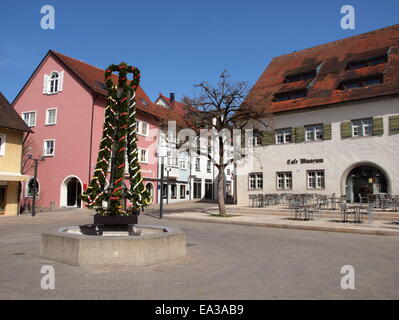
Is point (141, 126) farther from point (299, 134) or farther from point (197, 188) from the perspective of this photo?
point (299, 134)

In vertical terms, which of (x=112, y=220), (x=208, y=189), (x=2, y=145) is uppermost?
(x=2, y=145)

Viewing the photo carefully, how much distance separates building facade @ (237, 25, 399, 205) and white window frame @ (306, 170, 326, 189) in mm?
69

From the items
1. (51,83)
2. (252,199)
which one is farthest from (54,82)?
(252,199)

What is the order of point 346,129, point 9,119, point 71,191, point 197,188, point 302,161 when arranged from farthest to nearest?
point 197,188 < point 71,191 < point 302,161 < point 346,129 < point 9,119

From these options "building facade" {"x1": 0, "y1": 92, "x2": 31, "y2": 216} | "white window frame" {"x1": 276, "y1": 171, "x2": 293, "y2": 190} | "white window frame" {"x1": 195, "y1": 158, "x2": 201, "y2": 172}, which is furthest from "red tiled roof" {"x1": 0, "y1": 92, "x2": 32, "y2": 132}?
"white window frame" {"x1": 195, "y1": 158, "x2": 201, "y2": 172}

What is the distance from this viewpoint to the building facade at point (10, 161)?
76.5 ft

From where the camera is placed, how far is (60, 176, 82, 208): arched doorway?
29.9 meters

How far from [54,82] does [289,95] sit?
66.8 feet

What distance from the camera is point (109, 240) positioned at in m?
7.43

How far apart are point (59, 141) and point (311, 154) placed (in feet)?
67.7

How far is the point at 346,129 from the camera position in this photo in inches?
981

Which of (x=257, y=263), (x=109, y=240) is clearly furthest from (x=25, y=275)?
(x=257, y=263)

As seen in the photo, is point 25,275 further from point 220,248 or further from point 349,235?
point 349,235

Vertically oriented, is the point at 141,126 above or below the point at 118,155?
above
